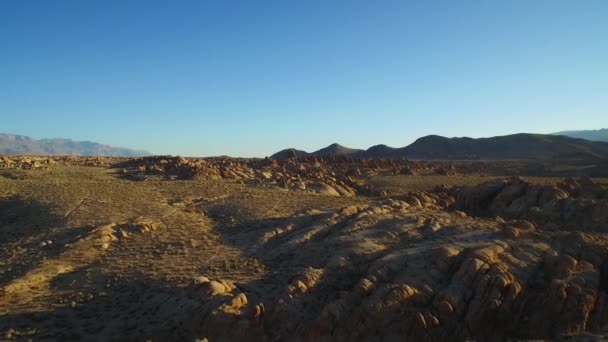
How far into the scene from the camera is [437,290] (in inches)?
444

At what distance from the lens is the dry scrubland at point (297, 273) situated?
1059cm

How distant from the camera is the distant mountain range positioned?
101938mm

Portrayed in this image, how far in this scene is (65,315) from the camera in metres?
12.3

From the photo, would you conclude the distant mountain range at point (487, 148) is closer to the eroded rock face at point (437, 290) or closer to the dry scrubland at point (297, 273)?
the dry scrubland at point (297, 273)

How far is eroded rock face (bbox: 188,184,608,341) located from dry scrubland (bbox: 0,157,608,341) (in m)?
0.03

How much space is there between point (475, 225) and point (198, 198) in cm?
1516

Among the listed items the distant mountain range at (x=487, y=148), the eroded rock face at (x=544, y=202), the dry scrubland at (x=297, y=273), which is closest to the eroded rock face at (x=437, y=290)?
the dry scrubland at (x=297, y=273)

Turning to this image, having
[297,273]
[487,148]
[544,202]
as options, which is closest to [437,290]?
[297,273]

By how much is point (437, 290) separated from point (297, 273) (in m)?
3.66

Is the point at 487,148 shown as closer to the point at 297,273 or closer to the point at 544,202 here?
the point at 544,202

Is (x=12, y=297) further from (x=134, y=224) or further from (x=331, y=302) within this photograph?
(x=331, y=302)

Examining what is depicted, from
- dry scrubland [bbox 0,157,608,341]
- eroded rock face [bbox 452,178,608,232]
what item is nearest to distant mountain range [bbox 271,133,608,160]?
eroded rock face [bbox 452,178,608,232]

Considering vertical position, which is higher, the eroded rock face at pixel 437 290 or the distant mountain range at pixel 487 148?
the distant mountain range at pixel 487 148

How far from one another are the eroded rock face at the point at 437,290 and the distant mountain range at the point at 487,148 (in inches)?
3379
